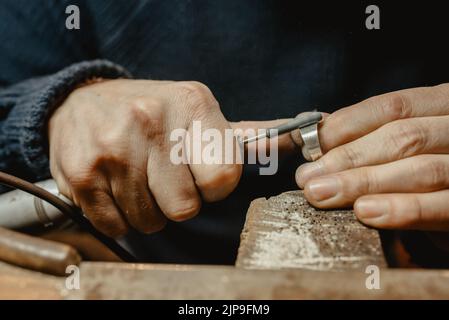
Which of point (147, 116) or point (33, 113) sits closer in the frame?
point (147, 116)

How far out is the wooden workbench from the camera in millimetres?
429

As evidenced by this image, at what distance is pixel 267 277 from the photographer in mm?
452

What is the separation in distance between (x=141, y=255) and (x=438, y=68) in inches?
48.3

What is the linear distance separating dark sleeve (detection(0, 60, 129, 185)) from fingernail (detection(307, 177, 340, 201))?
680 millimetres

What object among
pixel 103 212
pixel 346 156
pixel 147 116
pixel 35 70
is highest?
pixel 35 70

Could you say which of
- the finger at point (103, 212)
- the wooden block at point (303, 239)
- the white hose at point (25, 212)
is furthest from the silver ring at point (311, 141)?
the white hose at point (25, 212)

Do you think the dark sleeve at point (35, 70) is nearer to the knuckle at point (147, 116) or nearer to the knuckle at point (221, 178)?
the knuckle at point (147, 116)

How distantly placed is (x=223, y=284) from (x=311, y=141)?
0.41 m

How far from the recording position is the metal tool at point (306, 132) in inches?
29.0

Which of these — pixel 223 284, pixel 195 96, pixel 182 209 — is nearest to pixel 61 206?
pixel 182 209

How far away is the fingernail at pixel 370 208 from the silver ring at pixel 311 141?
0.50ft

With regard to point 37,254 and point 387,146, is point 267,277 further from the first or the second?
point 387,146

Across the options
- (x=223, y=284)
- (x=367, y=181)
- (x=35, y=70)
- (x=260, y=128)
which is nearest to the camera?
(x=223, y=284)

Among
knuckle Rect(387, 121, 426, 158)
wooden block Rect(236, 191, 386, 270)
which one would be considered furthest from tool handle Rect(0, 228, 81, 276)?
knuckle Rect(387, 121, 426, 158)
